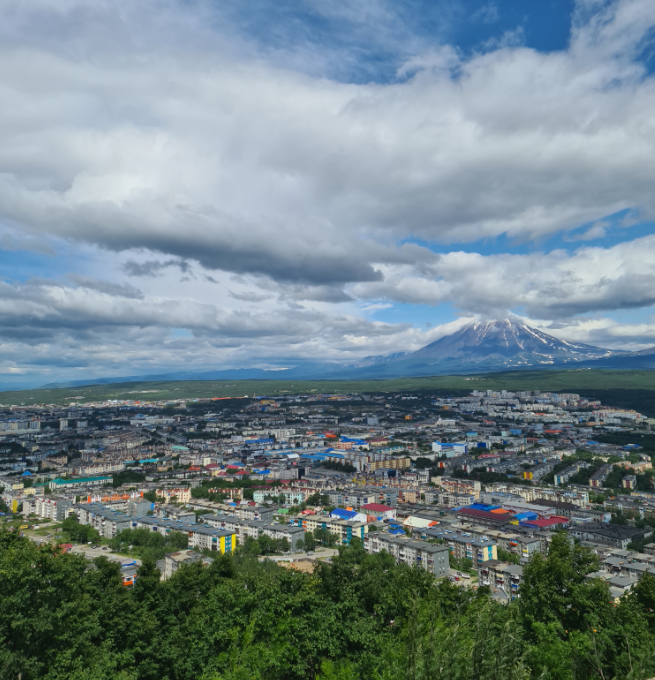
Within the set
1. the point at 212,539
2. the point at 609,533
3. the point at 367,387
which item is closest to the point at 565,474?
the point at 609,533

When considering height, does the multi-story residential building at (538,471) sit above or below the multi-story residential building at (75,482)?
below

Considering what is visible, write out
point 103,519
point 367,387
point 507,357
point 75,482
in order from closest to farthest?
point 103,519 < point 75,482 < point 367,387 < point 507,357

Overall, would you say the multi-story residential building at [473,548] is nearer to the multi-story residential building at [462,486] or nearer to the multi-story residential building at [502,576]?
the multi-story residential building at [502,576]

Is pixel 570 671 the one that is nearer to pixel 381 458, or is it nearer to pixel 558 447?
pixel 381 458

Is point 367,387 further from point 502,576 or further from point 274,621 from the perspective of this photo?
point 274,621

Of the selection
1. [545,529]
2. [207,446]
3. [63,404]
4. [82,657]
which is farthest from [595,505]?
[63,404]

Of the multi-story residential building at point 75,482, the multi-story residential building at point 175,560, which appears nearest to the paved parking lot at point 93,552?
the multi-story residential building at point 175,560
